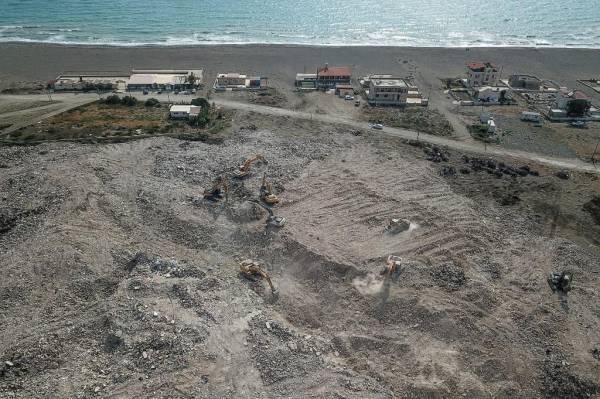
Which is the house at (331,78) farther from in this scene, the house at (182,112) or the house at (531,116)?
the house at (531,116)

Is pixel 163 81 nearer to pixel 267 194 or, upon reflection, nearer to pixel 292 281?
pixel 267 194

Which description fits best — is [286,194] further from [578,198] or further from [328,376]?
[578,198]

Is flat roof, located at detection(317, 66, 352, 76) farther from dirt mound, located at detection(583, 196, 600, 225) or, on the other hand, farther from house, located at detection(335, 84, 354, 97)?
dirt mound, located at detection(583, 196, 600, 225)

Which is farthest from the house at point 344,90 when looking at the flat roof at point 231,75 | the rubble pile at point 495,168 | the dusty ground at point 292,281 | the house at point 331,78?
the rubble pile at point 495,168

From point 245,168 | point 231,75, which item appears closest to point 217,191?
point 245,168

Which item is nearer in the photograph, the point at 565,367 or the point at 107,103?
the point at 565,367

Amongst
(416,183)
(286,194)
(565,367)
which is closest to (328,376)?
(565,367)
